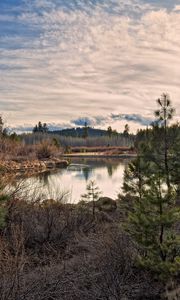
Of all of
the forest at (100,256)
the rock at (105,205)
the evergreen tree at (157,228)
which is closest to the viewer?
the forest at (100,256)

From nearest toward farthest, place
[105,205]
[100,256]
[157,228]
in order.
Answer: [157,228]
[100,256]
[105,205]

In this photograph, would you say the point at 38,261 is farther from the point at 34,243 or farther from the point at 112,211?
the point at 112,211

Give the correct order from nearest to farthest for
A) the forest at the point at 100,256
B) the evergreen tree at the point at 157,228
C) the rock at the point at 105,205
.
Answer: the forest at the point at 100,256, the evergreen tree at the point at 157,228, the rock at the point at 105,205

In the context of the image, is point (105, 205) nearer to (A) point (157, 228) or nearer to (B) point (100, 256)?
(B) point (100, 256)

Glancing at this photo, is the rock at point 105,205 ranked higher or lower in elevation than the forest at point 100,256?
lower

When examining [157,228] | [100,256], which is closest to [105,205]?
[100,256]

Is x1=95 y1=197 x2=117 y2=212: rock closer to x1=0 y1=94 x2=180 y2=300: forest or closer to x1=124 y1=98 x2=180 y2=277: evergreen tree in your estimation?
x1=0 y1=94 x2=180 y2=300: forest

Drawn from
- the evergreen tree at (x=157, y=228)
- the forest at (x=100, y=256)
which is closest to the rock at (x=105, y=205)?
the forest at (x=100, y=256)

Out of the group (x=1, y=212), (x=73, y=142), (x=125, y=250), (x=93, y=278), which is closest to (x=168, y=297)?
(x=93, y=278)

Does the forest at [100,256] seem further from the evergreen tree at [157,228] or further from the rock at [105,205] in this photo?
the rock at [105,205]

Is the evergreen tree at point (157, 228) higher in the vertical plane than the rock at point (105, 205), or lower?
higher

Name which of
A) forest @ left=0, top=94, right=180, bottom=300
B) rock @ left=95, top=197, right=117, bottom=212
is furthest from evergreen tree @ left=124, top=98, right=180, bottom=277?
rock @ left=95, top=197, right=117, bottom=212

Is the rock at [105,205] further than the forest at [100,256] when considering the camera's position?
Yes

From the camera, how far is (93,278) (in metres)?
6.68
